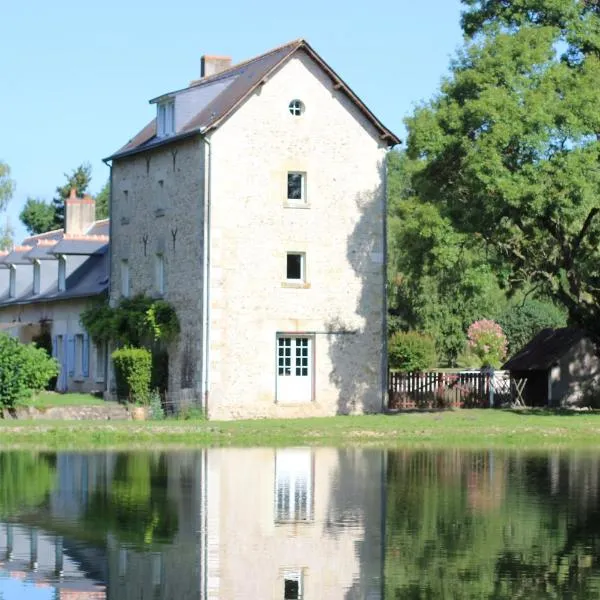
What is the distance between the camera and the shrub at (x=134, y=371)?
4956 cm

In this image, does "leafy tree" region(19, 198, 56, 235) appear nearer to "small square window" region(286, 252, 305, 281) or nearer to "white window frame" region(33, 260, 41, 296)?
"white window frame" region(33, 260, 41, 296)

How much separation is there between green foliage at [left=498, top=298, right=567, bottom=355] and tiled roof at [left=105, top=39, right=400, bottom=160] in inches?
1438

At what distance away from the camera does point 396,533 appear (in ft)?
65.0

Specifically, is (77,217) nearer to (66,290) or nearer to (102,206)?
(66,290)

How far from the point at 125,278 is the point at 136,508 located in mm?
32323

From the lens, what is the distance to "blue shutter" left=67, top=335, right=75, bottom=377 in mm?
58344

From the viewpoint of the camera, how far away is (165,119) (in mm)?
51125

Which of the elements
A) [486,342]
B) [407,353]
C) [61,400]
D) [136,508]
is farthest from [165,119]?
[136,508]

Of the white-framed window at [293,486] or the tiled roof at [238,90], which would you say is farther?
the tiled roof at [238,90]

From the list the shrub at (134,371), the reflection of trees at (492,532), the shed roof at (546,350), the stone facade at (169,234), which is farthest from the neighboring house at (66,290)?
the reflection of trees at (492,532)

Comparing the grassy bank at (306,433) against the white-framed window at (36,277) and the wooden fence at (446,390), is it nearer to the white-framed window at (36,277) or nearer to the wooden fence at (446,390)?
the wooden fence at (446,390)

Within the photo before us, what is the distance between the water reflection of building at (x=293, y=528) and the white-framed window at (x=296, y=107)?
1810 centimetres

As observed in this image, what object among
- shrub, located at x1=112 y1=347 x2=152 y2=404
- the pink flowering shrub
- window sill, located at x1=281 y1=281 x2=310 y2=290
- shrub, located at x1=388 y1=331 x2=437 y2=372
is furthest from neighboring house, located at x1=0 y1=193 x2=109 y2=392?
the pink flowering shrub

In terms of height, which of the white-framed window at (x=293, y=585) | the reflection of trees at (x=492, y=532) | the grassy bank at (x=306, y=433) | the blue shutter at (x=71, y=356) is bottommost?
the white-framed window at (x=293, y=585)
